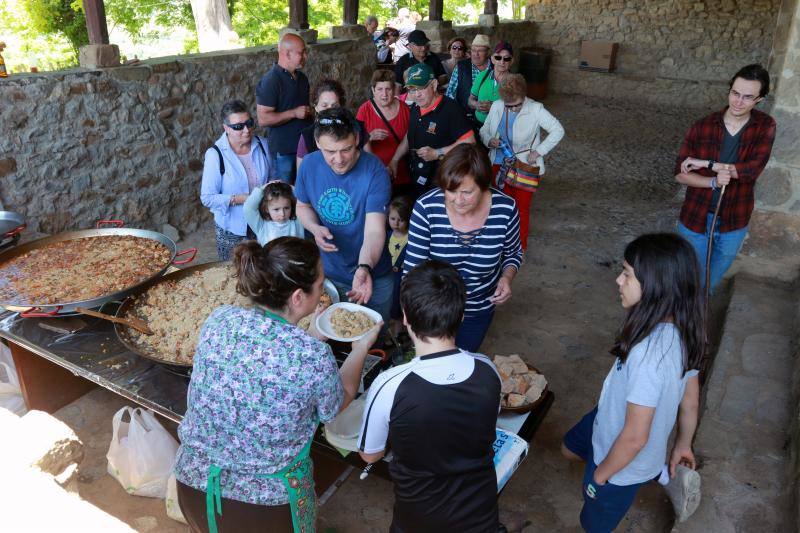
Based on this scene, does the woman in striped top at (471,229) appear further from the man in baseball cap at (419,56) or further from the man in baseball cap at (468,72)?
the man in baseball cap at (419,56)

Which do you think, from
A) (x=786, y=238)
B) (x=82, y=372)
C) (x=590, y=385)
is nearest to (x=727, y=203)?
(x=786, y=238)

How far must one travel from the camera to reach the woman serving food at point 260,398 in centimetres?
174

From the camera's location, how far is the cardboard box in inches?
483

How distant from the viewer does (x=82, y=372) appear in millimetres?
2582

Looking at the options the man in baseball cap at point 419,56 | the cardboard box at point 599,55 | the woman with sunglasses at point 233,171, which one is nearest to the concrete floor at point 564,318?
the woman with sunglasses at point 233,171

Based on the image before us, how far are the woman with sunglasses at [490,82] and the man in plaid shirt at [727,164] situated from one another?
2390 millimetres

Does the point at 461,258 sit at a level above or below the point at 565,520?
above

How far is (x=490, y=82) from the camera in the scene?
5809 millimetres

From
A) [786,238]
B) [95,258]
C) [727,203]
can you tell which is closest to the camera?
[95,258]

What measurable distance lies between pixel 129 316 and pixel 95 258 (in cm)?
75

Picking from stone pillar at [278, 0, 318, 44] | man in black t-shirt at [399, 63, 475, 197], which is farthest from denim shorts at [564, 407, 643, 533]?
stone pillar at [278, 0, 318, 44]

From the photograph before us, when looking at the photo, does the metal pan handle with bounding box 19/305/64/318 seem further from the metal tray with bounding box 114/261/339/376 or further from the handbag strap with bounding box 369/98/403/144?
the handbag strap with bounding box 369/98/403/144

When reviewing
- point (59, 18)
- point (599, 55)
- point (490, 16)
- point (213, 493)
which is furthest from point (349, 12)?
point (59, 18)

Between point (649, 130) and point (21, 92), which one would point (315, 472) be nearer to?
point (21, 92)
